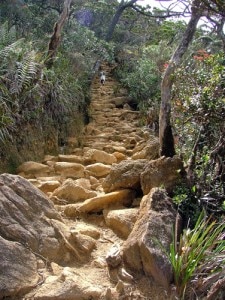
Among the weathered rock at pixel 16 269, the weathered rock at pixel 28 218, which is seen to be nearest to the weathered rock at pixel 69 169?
the weathered rock at pixel 28 218

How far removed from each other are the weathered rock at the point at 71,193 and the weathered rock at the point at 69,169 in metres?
0.74

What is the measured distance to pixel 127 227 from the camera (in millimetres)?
2934

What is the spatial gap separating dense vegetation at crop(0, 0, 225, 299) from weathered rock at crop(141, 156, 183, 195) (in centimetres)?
12

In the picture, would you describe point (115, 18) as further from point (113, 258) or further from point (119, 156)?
point (113, 258)

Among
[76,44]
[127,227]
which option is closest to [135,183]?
[127,227]

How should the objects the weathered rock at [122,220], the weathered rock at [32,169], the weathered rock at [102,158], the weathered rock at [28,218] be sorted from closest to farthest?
the weathered rock at [28,218] → the weathered rock at [122,220] → the weathered rock at [32,169] → the weathered rock at [102,158]

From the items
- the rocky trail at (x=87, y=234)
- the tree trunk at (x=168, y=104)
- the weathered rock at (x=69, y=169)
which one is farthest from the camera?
the weathered rock at (x=69, y=169)

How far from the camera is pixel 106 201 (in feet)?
11.2

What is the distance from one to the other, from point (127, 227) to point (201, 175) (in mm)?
784

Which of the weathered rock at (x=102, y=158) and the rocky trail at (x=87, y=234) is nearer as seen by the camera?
the rocky trail at (x=87, y=234)

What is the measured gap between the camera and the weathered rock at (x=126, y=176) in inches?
142

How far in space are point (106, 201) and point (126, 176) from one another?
1.20ft

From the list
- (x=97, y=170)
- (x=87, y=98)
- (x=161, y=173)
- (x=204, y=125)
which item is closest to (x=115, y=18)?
(x=87, y=98)

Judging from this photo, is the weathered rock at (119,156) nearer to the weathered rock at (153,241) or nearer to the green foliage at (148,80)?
the green foliage at (148,80)
